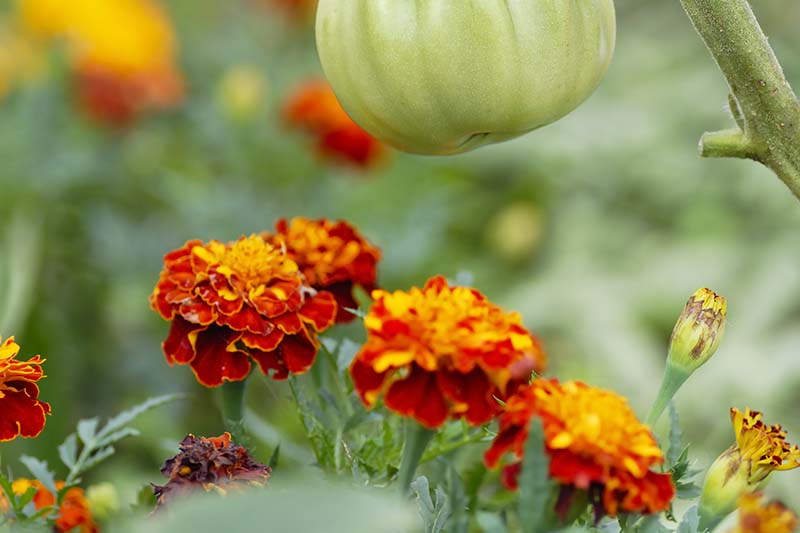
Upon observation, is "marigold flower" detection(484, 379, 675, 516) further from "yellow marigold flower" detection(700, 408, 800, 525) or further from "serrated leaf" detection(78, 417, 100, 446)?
"serrated leaf" detection(78, 417, 100, 446)

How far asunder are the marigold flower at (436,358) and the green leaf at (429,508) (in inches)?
2.2

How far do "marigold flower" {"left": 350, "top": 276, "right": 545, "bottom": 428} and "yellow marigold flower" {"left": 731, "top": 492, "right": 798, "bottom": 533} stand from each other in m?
0.09

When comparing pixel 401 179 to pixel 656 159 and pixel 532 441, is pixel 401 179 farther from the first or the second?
pixel 532 441

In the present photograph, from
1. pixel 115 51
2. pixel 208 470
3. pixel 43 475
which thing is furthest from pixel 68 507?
pixel 115 51

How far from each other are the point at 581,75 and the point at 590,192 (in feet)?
4.77

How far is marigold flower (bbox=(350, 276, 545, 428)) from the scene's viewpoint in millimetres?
369

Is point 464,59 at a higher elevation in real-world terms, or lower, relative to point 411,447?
higher

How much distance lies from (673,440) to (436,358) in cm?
16

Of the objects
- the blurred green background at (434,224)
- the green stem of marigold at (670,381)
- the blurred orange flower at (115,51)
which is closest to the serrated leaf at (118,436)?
the green stem of marigold at (670,381)

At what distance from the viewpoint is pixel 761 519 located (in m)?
0.34

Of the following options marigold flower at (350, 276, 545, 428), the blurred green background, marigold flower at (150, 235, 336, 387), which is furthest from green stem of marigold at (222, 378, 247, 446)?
the blurred green background

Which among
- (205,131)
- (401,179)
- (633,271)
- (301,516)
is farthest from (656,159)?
(301,516)

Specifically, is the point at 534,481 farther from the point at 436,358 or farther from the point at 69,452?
the point at 69,452

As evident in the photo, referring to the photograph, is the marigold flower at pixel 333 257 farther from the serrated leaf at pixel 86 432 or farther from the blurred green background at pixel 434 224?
the blurred green background at pixel 434 224
